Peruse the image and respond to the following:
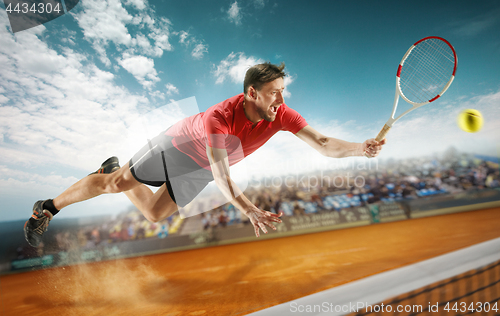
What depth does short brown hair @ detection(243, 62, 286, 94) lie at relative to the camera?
48.1 inches

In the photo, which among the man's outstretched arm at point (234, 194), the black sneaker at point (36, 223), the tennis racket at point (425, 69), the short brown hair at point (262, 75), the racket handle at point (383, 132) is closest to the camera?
the man's outstretched arm at point (234, 194)

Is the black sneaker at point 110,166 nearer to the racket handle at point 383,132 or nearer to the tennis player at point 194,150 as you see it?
the tennis player at point 194,150

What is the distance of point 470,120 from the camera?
2.85 meters

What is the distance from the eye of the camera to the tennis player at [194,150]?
125 cm

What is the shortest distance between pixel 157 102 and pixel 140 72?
9.8 inches

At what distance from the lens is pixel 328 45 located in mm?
2027

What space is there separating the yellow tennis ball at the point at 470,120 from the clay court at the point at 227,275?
4.03 feet

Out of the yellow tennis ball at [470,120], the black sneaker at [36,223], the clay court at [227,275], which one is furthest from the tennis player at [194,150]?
the yellow tennis ball at [470,120]

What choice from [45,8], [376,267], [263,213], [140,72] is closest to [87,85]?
[140,72]

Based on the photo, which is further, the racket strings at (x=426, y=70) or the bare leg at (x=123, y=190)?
the racket strings at (x=426, y=70)

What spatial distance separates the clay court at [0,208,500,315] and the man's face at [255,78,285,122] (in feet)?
3.68

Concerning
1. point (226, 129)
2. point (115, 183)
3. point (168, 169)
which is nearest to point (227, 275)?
point (168, 169)

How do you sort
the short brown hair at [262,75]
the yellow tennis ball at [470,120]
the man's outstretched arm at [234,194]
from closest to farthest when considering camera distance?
the man's outstretched arm at [234,194] → the short brown hair at [262,75] → the yellow tennis ball at [470,120]

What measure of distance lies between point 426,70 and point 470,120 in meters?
1.81
